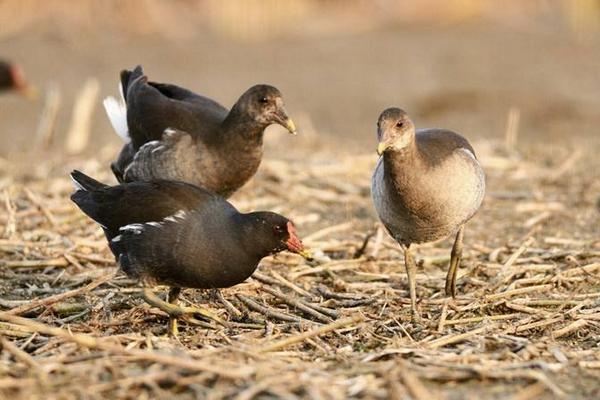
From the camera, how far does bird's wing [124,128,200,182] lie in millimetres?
7617

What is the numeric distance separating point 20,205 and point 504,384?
5204 millimetres

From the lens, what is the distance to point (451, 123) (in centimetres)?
1750

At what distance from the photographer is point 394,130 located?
20.3ft

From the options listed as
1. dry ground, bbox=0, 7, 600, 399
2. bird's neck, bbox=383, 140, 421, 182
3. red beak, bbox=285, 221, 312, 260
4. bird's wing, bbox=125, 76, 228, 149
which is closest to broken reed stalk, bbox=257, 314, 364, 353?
dry ground, bbox=0, 7, 600, 399

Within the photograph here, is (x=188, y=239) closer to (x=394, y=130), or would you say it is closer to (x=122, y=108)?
(x=394, y=130)

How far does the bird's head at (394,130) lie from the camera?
6.17 meters

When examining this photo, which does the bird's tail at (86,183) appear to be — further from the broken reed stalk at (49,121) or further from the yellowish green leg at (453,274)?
the broken reed stalk at (49,121)

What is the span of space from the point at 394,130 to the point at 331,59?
54.9 ft

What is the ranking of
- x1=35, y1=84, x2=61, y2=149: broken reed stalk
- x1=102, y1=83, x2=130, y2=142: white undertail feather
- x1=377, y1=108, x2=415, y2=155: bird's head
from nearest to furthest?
1. x1=377, y1=108, x2=415, y2=155: bird's head
2. x1=102, y1=83, x2=130, y2=142: white undertail feather
3. x1=35, y1=84, x2=61, y2=149: broken reed stalk

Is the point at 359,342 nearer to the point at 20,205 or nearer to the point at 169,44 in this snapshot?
the point at 20,205

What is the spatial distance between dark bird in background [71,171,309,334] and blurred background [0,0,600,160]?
7809mm

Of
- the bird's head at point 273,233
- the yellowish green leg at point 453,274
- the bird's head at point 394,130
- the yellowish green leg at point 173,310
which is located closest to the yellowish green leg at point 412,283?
the yellowish green leg at point 453,274

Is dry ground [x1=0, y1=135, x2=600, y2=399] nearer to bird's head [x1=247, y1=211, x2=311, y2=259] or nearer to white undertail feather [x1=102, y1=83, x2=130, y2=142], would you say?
bird's head [x1=247, y1=211, x2=311, y2=259]

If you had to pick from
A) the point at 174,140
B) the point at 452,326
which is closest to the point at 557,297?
the point at 452,326
